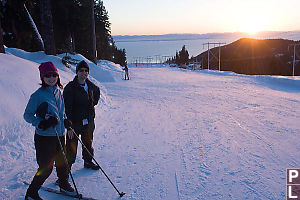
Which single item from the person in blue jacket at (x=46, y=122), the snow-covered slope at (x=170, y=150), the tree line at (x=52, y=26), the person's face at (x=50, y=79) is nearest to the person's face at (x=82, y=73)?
the person in blue jacket at (x=46, y=122)

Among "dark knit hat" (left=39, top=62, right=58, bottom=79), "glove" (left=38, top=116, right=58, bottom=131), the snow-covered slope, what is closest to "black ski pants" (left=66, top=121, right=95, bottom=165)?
the snow-covered slope

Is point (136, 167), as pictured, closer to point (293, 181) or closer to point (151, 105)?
point (293, 181)

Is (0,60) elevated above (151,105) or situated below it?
above

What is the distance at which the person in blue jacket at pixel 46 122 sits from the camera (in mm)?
2717

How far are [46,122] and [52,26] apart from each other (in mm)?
14003

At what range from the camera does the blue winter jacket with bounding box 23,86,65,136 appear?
271cm

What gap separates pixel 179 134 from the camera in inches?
239

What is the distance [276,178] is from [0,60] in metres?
7.91

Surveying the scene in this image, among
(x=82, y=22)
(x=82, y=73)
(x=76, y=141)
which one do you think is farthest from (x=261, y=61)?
(x=76, y=141)

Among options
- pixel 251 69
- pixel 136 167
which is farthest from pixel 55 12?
pixel 251 69

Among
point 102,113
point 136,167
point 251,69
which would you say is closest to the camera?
point 136,167

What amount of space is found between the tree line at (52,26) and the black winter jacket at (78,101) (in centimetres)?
788

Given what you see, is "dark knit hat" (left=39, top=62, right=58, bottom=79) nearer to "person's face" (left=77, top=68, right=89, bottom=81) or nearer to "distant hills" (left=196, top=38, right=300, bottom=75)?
"person's face" (left=77, top=68, right=89, bottom=81)

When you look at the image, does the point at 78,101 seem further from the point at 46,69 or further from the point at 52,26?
the point at 52,26
